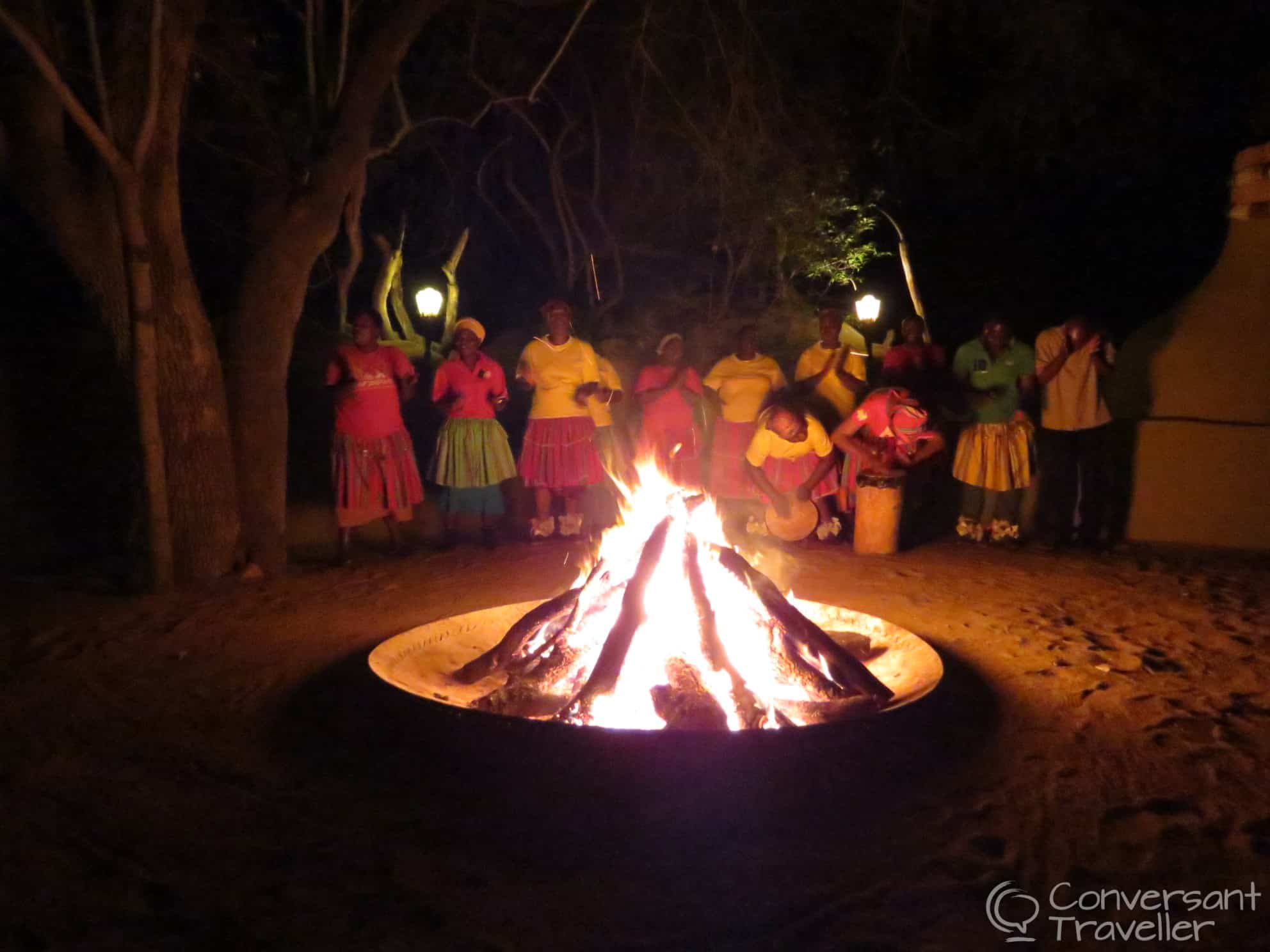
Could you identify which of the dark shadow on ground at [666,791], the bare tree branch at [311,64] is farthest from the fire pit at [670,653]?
the bare tree branch at [311,64]

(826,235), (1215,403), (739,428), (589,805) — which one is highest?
(826,235)

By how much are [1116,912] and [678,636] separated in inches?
89.4

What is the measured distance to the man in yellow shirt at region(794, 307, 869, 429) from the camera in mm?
8891

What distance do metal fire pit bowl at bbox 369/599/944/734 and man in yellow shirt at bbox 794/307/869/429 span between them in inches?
129

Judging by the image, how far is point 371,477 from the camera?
26.4 ft

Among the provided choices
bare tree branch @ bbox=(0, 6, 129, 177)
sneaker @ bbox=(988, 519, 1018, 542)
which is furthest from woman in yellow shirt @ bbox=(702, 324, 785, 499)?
bare tree branch @ bbox=(0, 6, 129, 177)

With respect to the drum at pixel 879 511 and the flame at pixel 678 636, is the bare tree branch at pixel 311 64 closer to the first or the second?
the flame at pixel 678 636

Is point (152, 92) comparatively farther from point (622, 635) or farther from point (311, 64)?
point (622, 635)

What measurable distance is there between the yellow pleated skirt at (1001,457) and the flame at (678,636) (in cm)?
359

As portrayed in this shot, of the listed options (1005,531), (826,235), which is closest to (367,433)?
(1005,531)

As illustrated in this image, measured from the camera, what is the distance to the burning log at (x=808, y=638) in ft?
15.6

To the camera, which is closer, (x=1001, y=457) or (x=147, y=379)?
(x=147, y=379)

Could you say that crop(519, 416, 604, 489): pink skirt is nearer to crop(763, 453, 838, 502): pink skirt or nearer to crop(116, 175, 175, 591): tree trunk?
crop(763, 453, 838, 502): pink skirt

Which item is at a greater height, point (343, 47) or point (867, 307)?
point (343, 47)
